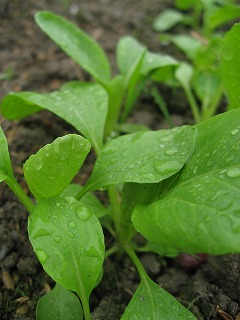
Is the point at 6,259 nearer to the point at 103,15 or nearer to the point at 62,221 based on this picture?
the point at 62,221

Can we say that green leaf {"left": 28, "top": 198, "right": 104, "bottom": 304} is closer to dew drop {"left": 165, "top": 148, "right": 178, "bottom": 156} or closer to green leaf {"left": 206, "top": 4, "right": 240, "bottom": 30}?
dew drop {"left": 165, "top": 148, "right": 178, "bottom": 156}

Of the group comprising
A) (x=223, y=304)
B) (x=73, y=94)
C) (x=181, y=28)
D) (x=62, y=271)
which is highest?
(x=73, y=94)

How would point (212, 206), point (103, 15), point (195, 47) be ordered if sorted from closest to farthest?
1. point (212, 206)
2. point (195, 47)
3. point (103, 15)

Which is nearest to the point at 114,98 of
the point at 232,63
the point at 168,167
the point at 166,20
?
the point at 232,63

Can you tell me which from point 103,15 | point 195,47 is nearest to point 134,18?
point 103,15

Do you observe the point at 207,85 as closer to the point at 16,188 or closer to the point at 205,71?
the point at 205,71
